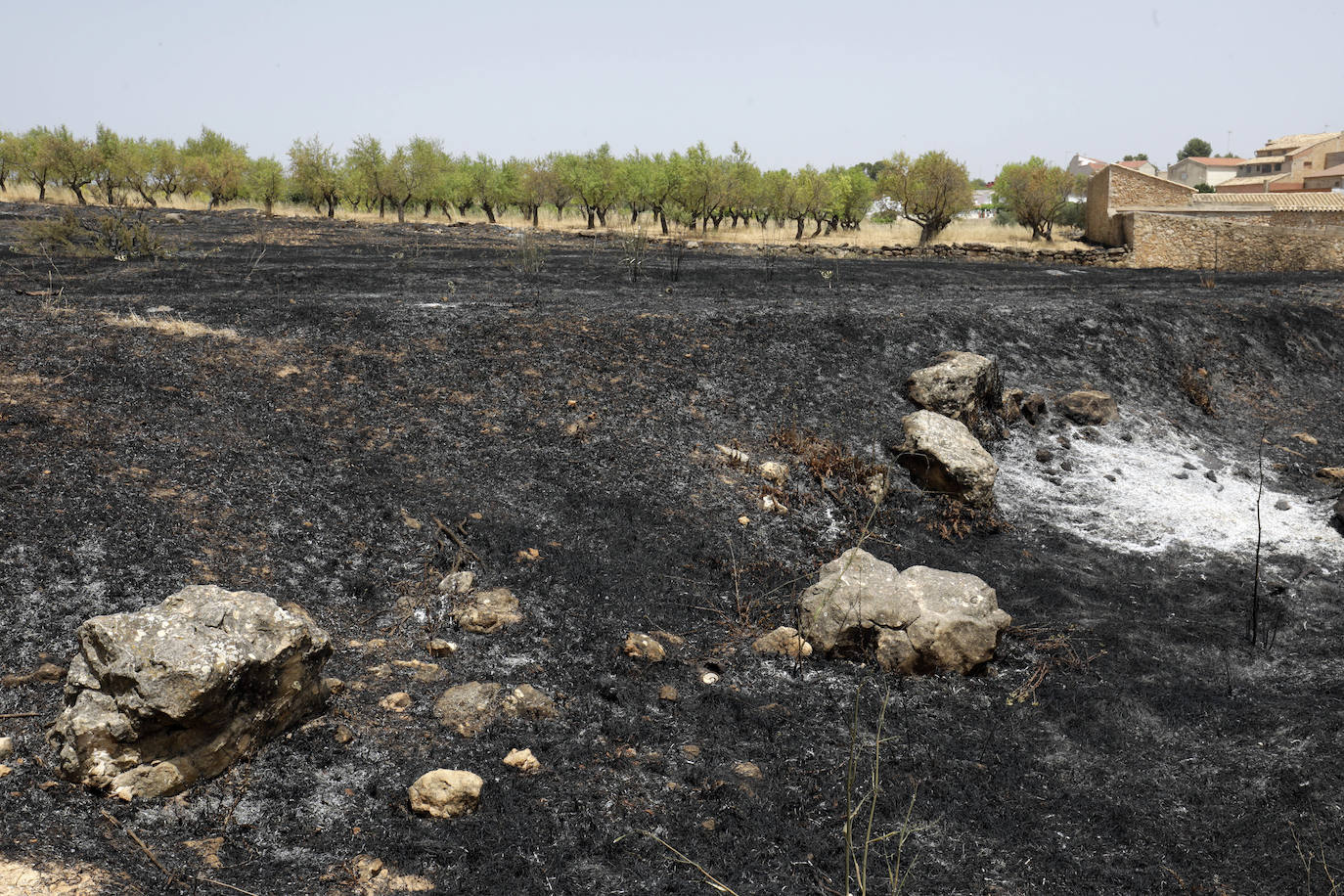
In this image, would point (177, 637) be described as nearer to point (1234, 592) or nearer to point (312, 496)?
point (312, 496)

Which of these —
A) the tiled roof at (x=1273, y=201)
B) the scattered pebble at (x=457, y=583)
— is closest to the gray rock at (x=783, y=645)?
the scattered pebble at (x=457, y=583)

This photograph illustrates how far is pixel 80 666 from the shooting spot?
4.58 m

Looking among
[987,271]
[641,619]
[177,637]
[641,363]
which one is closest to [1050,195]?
[987,271]

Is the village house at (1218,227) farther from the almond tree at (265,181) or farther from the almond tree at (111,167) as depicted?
the almond tree at (111,167)

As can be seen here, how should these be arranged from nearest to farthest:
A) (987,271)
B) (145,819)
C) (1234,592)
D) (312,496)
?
(145,819)
(312,496)
(1234,592)
(987,271)

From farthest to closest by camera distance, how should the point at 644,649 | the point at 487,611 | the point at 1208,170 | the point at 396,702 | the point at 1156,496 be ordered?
the point at 1208,170 → the point at 1156,496 → the point at 487,611 → the point at 644,649 → the point at 396,702

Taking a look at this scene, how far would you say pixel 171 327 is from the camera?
34.0ft

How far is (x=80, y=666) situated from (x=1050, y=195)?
41.3 m

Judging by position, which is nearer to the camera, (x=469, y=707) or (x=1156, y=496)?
(x=469, y=707)

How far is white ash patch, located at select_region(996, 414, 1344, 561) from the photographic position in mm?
9617

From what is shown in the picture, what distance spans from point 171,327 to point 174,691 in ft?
24.2

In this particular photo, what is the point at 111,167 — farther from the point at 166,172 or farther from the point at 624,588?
the point at 624,588

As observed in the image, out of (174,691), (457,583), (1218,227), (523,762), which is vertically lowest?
(523,762)

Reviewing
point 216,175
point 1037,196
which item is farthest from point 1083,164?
point 216,175
